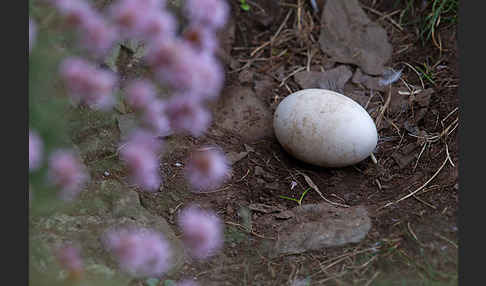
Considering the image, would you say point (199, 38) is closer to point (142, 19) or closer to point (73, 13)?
point (142, 19)

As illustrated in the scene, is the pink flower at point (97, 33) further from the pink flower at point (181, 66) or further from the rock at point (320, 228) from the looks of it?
the rock at point (320, 228)

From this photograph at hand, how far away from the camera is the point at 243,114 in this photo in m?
2.56

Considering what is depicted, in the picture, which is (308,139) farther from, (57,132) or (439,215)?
(57,132)

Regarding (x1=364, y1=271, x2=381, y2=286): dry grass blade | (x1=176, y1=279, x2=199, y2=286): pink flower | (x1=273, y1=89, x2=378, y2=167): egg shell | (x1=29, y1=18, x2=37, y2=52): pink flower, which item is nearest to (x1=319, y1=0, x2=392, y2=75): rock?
(x1=273, y1=89, x2=378, y2=167): egg shell

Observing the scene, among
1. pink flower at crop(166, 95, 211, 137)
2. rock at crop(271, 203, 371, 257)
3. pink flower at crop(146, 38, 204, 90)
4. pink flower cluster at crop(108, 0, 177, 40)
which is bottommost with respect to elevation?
rock at crop(271, 203, 371, 257)

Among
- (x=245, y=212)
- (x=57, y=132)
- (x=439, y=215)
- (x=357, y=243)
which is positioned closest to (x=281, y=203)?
(x=245, y=212)

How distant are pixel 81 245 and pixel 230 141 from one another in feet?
2.95

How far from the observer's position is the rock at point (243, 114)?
2.49m

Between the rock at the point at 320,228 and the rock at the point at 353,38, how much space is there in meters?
0.93

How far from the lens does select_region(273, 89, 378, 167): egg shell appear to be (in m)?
2.12

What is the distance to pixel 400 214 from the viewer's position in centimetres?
194

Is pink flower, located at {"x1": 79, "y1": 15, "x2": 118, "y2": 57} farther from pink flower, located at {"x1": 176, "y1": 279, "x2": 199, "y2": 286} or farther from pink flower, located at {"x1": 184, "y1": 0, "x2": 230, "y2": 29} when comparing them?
pink flower, located at {"x1": 176, "y1": 279, "x2": 199, "y2": 286}

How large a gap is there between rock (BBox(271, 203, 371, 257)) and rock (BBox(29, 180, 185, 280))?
36cm

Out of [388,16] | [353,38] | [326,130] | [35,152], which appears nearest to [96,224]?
[35,152]
